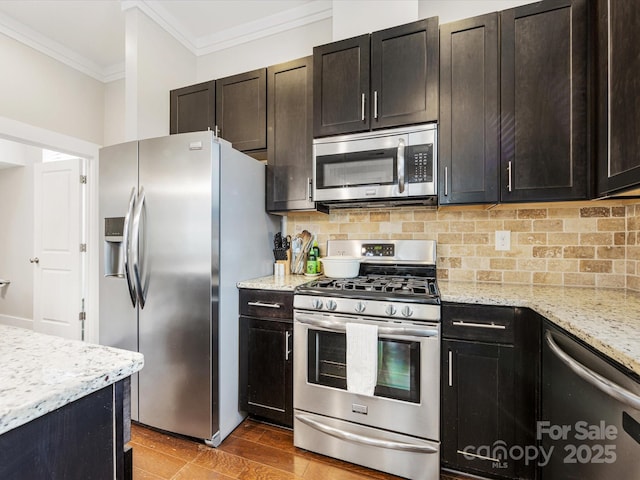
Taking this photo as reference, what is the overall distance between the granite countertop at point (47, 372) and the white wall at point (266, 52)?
2635 millimetres

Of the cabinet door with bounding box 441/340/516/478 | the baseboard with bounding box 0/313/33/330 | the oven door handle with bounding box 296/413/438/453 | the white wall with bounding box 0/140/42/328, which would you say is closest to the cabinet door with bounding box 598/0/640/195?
the cabinet door with bounding box 441/340/516/478

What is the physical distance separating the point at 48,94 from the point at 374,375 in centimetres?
358

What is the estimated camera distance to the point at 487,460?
146 centimetres

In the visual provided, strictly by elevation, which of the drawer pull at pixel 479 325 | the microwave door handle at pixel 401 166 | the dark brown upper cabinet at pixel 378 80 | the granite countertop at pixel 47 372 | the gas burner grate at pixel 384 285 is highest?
the dark brown upper cabinet at pixel 378 80

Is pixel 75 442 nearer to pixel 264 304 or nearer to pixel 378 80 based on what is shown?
pixel 264 304

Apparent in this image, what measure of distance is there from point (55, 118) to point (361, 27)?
280 cm

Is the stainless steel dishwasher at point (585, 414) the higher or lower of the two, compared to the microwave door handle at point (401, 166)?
lower

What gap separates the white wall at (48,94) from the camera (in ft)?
7.93

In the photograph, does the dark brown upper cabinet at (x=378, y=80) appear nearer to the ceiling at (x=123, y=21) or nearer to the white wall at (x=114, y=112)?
the ceiling at (x=123, y=21)

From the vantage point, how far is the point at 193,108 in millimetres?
2475

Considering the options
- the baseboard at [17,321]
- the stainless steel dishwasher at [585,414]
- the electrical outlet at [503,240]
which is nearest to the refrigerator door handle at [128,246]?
the stainless steel dishwasher at [585,414]

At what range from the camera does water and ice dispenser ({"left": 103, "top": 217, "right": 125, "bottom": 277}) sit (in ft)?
6.43

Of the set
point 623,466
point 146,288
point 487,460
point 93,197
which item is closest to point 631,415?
point 623,466

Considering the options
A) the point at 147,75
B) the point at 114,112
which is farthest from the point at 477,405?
the point at 114,112
